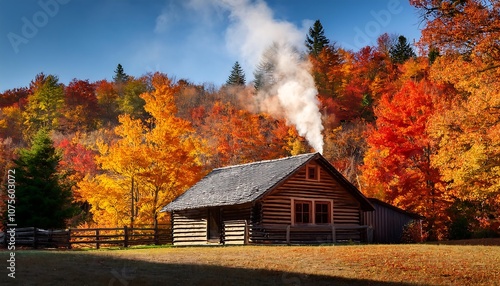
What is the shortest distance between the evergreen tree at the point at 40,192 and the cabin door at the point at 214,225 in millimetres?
9247

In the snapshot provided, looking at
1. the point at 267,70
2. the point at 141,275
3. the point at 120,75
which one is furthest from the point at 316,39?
the point at 141,275

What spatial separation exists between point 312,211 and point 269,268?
15.5 m

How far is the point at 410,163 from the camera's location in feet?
133

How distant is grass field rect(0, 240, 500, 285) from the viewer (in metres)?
17.2

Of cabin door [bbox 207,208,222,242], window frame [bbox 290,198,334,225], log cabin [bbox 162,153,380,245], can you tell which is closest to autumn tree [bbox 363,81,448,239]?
log cabin [bbox 162,153,380,245]

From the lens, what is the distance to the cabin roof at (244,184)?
33.1 m

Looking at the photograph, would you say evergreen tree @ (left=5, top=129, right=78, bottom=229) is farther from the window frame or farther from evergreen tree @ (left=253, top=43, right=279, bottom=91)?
evergreen tree @ (left=253, top=43, right=279, bottom=91)

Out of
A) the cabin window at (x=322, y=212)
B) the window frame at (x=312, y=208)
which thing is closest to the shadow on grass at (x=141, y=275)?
the window frame at (x=312, y=208)

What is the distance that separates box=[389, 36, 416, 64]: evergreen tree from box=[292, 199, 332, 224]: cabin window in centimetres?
5724

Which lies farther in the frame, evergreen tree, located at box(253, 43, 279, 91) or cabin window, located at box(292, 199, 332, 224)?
evergreen tree, located at box(253, 43, 279, 91)

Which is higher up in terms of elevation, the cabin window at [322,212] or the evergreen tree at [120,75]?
the evergreen tree at [120,75]

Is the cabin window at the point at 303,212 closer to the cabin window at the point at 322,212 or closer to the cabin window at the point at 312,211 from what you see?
the cabin window at the point at 312,211

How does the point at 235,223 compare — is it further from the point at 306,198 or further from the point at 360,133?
the point at 360,133

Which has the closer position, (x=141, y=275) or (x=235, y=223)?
(x=141, y=275)
